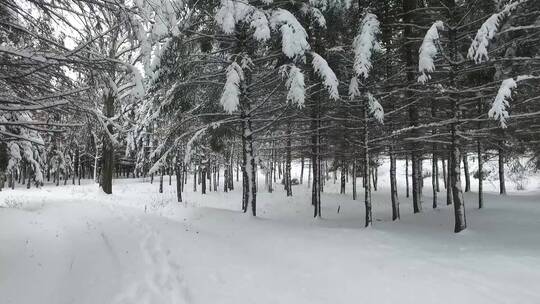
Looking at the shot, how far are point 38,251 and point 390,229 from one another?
9.57m

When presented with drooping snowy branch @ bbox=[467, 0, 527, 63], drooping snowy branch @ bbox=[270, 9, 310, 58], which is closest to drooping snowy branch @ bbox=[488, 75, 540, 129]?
drooping snowy branch @ bbox=[467, 0, 527, 63]

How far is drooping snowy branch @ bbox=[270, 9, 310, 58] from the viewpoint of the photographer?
34.0 feet

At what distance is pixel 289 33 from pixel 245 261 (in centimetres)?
585

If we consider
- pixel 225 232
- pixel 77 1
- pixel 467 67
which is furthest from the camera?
pixel 467 67

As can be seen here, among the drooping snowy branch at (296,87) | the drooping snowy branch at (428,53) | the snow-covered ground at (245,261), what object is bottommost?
the snow-covered ground at (245,261)

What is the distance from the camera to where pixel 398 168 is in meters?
53.3

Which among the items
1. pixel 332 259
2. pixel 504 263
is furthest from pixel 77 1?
pixel 504 263

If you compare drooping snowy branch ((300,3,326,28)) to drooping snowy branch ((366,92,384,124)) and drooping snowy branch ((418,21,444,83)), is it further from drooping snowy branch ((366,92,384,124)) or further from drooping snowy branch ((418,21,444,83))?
drooping snowy branch ((418,21,444,83))

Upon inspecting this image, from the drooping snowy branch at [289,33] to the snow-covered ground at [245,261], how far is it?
15.6 feet

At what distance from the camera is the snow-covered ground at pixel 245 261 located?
19.9ft

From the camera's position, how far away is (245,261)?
7805 mm

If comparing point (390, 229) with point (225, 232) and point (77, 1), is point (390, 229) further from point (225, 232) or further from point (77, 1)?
point (77, 1)

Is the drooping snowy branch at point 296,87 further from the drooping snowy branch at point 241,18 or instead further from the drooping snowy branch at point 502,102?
the drooping snowy branch at point 502,102

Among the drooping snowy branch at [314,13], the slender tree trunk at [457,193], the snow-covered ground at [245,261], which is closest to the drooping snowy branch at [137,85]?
the snow-covered ground at [245,261]
